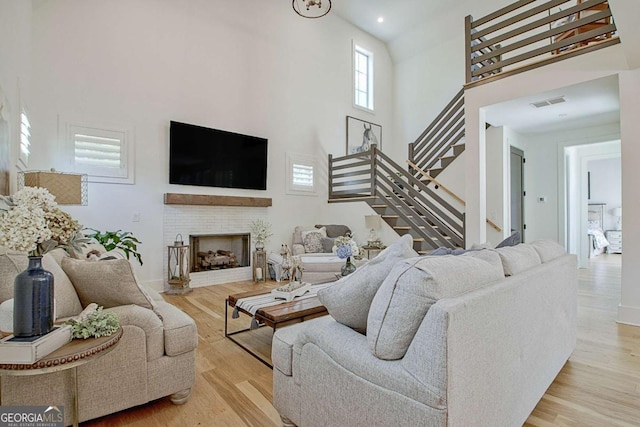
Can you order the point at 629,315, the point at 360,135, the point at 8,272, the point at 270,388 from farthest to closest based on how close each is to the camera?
the point at 360,135 < the point at 629,315 < the point at 270,388 < the point at 8,272

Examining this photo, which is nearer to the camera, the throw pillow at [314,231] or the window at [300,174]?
the throw pillow at [314,231]

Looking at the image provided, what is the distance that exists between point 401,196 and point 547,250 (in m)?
3.65

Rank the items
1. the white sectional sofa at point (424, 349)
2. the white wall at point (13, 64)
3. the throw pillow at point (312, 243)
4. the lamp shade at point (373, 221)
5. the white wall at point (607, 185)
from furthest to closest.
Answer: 1. the white wall at point (607, 185)
2. the lamp shade at point (373, 221)
3. the throw pillow at point (312, 243)
4. the white wall at point (13, 64)
5. the white sectional sofa at point (424, 349)

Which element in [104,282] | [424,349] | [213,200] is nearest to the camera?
[424,349]

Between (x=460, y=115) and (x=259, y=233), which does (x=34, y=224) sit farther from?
(x=460, y=115)

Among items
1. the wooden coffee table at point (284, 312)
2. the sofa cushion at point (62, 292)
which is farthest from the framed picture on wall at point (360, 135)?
the sofa cushion at point (62, 292)

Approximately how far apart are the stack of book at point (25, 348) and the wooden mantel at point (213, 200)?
3696 mm

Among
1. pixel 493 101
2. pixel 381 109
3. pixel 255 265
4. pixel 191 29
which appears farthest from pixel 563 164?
pixel 191 29

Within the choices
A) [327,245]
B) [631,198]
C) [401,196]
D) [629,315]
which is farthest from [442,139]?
[629,315]

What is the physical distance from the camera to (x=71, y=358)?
1252 millimetres

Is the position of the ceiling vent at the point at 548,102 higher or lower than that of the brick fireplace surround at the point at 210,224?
higher

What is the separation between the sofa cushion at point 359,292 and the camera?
1.44 metres

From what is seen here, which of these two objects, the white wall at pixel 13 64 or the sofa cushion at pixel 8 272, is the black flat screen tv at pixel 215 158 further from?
the sofa cushion at pixel 8 272

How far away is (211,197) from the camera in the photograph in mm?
5180
